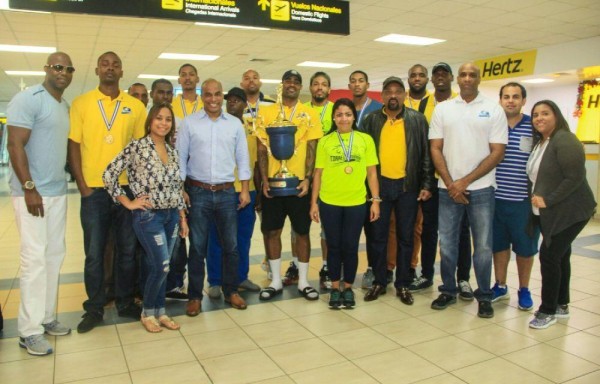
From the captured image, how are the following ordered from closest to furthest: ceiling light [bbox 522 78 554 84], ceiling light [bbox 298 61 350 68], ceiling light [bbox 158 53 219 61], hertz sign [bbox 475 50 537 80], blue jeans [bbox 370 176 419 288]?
blue jeans [bbox 370 176 419 288] → hertz sign [bbox 475 50 537 80] → ceiling light [bbox 158 53 219 61] → ceiling light [bbox 298 61 350 68] → ceiling light [bbox 522 78 554 84]

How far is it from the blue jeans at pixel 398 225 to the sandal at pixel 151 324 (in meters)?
1.76

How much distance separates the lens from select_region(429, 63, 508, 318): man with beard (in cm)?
350

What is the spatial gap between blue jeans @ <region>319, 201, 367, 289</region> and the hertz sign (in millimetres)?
8048

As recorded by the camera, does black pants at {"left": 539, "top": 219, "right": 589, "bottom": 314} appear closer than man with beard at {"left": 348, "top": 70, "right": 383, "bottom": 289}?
Yes

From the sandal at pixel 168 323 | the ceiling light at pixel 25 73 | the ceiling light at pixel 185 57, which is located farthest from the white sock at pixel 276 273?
the ceiling light at pixel 25 73

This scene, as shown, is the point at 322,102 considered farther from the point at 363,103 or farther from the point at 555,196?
the point at 555,196

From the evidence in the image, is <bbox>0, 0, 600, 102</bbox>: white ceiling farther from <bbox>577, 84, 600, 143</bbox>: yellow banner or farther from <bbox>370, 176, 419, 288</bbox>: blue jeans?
<bbox>370, 176, 419, 288</bbox>: blue jeans

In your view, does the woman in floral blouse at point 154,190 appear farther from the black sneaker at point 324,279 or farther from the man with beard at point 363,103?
the man with beard at point 363,103

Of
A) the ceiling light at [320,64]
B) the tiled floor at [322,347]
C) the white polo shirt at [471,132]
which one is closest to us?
the tiled floor at [322,347]

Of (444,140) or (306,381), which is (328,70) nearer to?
(444,140)

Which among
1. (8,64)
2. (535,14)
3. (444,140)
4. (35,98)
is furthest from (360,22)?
(8,64)

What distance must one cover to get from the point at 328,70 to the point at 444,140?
9748 millimetres

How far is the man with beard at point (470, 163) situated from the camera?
11.5ft

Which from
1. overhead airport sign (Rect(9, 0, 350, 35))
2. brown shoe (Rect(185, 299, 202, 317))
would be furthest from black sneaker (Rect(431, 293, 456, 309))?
overhead airport sign (Rect(9, 0, 350, 35))
